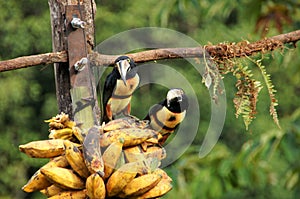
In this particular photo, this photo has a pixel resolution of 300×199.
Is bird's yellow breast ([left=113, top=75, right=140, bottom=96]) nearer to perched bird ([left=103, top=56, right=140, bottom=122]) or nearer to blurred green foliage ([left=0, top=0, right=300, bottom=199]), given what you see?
perched bird ([left=103, top=56, right=140, bottom=122])

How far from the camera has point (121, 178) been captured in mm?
1481

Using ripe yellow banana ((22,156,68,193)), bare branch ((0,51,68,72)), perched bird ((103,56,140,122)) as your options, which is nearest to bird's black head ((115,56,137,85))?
perched bird ((103,56,140,122))

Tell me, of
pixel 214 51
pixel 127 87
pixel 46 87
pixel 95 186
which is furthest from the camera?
pixel 46 87

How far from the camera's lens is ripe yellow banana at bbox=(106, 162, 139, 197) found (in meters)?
1.48

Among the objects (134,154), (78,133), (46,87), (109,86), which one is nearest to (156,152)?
(134,154)

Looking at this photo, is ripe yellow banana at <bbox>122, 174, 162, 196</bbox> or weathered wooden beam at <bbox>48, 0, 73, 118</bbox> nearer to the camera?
ripe yellow banana at <bbox>122, 174, 162, 196</bbox>

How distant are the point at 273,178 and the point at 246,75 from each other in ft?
15.5

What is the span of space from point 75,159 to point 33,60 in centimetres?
23

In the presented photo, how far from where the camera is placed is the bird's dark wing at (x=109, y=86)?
5.62ft

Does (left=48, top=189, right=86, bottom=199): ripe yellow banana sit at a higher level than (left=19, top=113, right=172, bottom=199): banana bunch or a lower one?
lower

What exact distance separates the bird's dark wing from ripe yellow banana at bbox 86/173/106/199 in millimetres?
300

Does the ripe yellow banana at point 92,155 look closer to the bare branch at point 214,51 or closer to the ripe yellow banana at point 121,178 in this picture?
the ripe yellow banana at point 121,178

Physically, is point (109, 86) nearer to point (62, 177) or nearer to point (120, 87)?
point (120, 87)

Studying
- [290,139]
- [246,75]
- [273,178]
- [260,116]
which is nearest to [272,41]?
[246,75]
